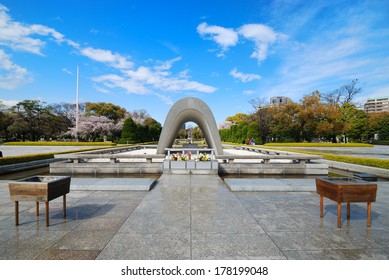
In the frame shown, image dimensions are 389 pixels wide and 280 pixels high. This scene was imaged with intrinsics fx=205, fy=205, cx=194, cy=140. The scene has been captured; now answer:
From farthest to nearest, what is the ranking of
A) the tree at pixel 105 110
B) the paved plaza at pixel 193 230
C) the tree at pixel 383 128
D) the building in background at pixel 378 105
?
the building in background at pixel 378 105 → the tree at pixel 105 110 → the tree at pixel 383 128 → the paved plaza at pixel 193 230

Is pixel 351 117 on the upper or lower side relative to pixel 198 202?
upper

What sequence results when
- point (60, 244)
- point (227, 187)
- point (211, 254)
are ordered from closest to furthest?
1. point (211, 254)
2. point (60, 244)
3. point (227, 187)

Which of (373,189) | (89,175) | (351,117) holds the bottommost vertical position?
(89,175)

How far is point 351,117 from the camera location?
48.9 meters

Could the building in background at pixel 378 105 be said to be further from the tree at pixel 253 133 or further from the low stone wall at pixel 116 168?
the low stone wall at pixel 116 168

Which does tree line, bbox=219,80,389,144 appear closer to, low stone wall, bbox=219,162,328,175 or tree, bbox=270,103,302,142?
tree, bbox=270,103,302,142

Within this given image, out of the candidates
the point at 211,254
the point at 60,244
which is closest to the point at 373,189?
the point at 211,254

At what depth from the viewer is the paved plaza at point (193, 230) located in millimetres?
3191

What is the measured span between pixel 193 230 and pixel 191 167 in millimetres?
6470

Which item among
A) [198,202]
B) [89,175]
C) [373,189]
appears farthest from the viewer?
[89,175]

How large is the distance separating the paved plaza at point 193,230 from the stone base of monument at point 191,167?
13.1 feet

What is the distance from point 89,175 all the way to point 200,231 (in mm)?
9434

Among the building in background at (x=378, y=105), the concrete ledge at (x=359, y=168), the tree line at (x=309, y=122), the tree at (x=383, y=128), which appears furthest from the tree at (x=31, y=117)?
the building in background at (x=378, y=105)
